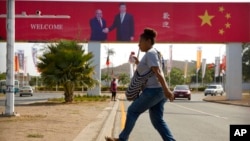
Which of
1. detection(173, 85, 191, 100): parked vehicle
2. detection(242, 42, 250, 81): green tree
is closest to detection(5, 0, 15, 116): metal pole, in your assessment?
detection(173, 85, 191, 100): parked vehicle

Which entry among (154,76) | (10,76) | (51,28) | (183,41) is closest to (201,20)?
(183,41)

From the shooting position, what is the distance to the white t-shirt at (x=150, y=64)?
20.3 feet

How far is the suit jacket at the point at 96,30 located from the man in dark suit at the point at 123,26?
354 mm

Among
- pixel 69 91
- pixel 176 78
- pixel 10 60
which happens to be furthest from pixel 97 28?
pixel 176 78

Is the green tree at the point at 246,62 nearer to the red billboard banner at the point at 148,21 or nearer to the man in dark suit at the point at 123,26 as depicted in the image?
the red billboard banner at the point at 148,21

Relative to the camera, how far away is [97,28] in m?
34.2

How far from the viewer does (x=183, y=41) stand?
34.8 m

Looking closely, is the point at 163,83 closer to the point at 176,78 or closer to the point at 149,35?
the point at 149,35

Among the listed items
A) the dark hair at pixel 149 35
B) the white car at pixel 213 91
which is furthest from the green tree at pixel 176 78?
the dark hair at pixel 149 35

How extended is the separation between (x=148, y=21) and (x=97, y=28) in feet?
13.1

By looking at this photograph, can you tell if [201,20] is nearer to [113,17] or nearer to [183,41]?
[183,41]

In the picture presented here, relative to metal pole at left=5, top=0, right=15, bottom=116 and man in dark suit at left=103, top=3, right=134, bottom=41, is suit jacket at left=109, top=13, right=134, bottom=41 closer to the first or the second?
man in dark suit at left=103, top=3, right=134, bottom=41

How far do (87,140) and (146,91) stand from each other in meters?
2.72

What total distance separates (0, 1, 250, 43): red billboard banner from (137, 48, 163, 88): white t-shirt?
2784 cm
